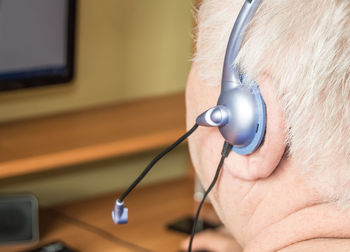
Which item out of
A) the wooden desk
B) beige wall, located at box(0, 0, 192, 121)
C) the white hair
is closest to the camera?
the white hair

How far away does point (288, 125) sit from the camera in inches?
25.8

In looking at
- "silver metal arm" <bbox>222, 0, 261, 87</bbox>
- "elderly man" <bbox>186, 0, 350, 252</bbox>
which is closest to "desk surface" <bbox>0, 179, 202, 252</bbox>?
"elderly man" <bbox>186, 0, 350, 252</bbox>

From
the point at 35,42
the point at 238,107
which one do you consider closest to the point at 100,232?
the point at 35,42

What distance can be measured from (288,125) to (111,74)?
88 centimetres

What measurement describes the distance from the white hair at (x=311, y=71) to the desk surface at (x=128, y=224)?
0.62 metres

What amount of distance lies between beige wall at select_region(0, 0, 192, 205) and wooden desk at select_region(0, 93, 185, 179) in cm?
4

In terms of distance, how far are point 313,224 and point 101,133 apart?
689 mm

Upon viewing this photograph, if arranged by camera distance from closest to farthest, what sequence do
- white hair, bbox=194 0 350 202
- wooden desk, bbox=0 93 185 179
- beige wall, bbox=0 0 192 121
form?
white hair, bbox=194 0 350 202, wooden desk, bbox=0 93 185 179, beige wall, bbox=0 0 192 121

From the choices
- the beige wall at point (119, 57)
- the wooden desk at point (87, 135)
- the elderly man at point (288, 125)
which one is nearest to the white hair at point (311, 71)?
the elderly man at point (288, 125)

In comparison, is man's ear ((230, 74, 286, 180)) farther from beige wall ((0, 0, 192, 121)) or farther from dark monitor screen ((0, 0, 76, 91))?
beige wall ((0, 0, 192, 121))

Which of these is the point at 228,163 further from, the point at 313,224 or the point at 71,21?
the point at 71,21

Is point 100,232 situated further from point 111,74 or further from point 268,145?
point 268,145

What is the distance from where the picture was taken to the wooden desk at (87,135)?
3.85 feet

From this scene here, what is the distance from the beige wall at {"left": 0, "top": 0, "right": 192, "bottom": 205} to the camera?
141cm
